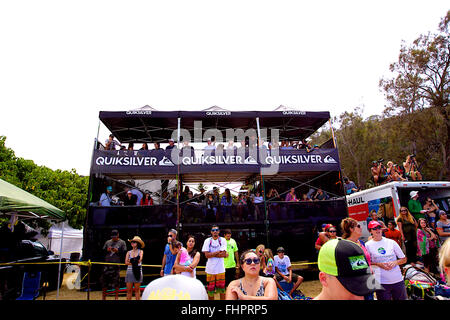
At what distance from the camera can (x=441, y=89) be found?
17812 millimetres

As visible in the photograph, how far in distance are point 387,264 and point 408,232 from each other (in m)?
4.63

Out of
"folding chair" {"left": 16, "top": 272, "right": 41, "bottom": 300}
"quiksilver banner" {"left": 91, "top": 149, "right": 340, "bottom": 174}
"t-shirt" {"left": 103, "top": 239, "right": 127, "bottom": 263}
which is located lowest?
"folding chair" {"left": 16, "top": 272, "right": 41, "bottom": 300}

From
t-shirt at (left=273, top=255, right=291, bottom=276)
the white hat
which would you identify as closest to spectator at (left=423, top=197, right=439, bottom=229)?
the white hat

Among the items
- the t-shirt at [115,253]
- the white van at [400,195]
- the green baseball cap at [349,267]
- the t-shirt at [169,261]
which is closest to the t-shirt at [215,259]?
the t-shirt at [169,261]

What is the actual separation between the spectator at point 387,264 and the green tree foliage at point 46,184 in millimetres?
24686

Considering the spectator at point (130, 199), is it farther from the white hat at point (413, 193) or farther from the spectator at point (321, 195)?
the white hat at point (413, 193)

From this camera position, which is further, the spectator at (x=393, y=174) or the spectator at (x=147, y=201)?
the spectator at (x=147, y=201)

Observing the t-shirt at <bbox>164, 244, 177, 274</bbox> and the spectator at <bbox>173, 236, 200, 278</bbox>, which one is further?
the t-shirt at <bbox>164, 244, 177, 274</bbox>

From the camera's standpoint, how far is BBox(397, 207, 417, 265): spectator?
294 inches

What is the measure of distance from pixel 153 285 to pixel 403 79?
23966mm

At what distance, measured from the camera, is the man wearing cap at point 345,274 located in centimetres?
141

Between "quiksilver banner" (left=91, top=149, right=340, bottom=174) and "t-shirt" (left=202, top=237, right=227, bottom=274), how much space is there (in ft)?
14.8

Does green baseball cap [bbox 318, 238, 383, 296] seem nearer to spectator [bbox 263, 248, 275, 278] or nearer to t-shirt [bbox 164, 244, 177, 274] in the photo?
spectator [bbox 263, 248, 275, 278]
